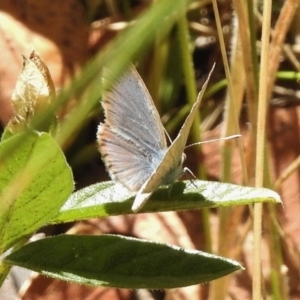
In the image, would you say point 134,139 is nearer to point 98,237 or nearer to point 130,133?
point 130,133

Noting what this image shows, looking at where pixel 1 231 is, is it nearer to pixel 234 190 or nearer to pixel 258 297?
pixel 234 190

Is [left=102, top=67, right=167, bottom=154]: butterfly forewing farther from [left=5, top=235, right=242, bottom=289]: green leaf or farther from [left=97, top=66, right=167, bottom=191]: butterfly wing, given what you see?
[left=5, top=235, right=242, bottom=289]: green leaf

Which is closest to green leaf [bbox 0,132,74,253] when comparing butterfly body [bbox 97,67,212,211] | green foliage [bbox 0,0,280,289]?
green foliage [bbox 0,0,280,289]

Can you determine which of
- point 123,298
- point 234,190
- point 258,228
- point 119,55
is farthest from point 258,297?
point 119,55

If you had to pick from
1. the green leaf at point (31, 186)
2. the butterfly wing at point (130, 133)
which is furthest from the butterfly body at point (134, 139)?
the green leaf at point (31, 186)

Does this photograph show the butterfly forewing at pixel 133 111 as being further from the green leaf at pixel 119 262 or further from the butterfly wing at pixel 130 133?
the green leaf at pixel 119 262

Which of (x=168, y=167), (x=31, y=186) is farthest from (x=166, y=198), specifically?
(x=31, y=186)
